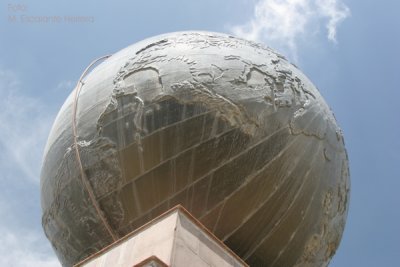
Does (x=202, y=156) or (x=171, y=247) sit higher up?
(x=202, y=156)

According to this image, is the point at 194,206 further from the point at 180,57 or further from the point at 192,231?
the point at 180,57

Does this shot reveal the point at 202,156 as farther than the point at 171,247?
Yes

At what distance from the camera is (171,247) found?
19.0 feet

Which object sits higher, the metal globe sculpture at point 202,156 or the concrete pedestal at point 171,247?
the metal globe sculpture at point 202,156

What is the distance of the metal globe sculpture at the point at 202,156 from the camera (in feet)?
26.6

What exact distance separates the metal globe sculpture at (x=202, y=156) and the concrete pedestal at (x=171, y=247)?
1553 millimetres

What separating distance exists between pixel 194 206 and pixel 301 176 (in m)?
1.59

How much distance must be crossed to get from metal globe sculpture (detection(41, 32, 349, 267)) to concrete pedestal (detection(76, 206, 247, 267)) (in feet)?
5.10

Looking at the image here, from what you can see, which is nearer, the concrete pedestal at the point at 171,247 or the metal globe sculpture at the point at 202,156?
the concrete pedestal at the point at 171,247

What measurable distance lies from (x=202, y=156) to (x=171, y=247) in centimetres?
245

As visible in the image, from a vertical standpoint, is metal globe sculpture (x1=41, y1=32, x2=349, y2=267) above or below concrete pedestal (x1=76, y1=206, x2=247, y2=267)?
above

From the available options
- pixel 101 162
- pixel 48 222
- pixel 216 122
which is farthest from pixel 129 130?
pixel 48 222

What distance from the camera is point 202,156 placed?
809 centimetres

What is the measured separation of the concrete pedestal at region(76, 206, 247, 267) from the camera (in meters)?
5.83
